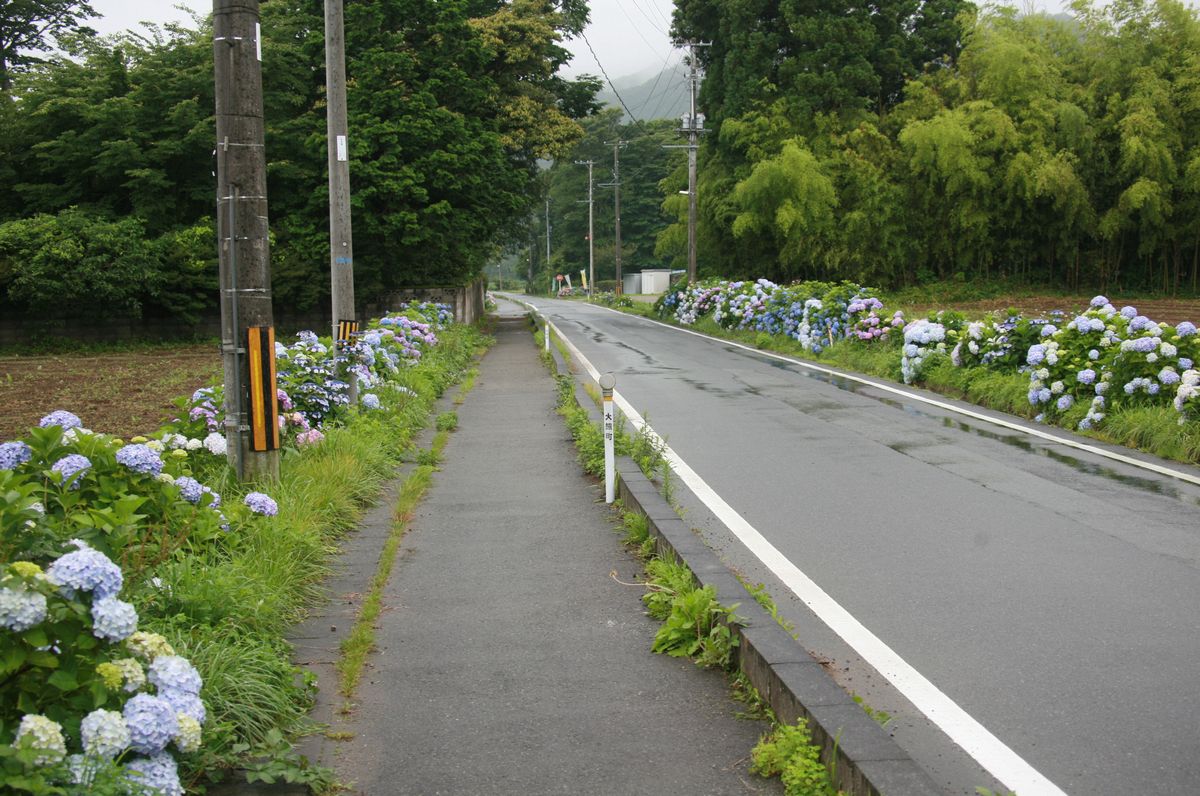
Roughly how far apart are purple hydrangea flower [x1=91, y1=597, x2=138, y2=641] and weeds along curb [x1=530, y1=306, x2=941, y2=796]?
2.32 metres

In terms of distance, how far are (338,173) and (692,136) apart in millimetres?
26632

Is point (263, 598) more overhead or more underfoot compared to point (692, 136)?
more underfoot

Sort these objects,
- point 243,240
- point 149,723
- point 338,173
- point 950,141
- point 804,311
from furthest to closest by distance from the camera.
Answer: point 950,141 → point 804,311 → point 338,173 → point 243,240 → point 149,723

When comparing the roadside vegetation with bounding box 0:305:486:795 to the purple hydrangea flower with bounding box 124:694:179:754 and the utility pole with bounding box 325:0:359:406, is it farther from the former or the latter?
the utility pole with bounding box 325:0:359:406

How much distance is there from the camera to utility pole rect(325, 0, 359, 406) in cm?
1214

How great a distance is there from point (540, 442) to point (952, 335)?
785 cm

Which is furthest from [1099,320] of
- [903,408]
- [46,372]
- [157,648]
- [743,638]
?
[46,372]

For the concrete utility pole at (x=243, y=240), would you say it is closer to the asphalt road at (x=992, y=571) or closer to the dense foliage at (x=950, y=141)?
the asphalt road at (x=992, y=571)

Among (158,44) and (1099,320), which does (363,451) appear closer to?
(1099,320)

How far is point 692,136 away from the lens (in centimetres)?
3716

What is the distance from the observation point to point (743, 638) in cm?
468

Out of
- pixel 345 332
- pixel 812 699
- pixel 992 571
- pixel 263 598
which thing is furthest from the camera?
pixel 345 332

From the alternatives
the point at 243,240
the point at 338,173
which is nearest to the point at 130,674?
the point at 243,240

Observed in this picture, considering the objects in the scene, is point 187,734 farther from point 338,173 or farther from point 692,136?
point 692,136
